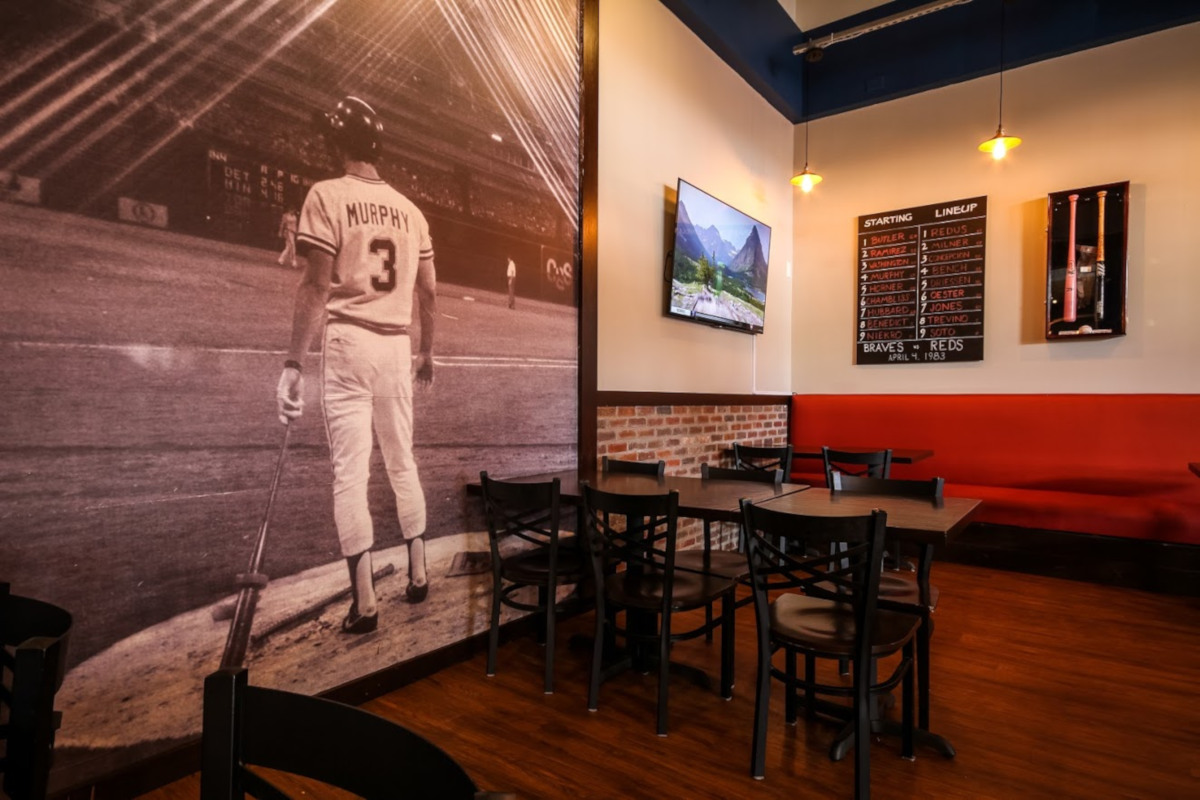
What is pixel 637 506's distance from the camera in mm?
2457

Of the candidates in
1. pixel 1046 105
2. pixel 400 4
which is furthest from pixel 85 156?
pixel 1046 105

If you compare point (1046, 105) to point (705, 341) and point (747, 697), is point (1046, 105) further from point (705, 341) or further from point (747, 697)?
point (747, 697)

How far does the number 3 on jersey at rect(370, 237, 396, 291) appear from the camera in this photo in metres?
2.69

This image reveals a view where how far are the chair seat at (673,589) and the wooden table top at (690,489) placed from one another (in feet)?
1.00

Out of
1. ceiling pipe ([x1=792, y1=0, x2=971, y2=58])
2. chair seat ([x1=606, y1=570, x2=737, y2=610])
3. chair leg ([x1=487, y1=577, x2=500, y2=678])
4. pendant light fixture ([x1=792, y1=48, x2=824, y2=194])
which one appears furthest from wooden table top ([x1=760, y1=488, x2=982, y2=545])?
ceiling pipe ([x1=792, y1=0, x2=971, y2=58])

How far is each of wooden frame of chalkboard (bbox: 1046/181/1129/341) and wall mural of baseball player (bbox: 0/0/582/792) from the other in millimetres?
4139

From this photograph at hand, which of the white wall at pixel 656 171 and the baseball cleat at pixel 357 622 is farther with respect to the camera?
the white wall at pixel 656 171

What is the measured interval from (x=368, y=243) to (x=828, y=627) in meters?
2.24

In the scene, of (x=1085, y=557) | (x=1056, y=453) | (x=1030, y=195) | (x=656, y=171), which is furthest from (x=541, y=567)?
(x=1030, y=195)

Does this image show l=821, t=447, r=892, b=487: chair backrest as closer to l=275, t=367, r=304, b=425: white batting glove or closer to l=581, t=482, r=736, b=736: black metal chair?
l=581, t=482, r=736, b=736: black metal chair

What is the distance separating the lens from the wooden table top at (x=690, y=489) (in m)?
2.52

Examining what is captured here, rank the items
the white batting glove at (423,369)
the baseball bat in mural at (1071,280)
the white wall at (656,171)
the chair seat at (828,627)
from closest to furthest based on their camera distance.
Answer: the chair seat at (828,627)
the white batting glove at (423,369)
the white wall at (656,171)
the baseball bat in mural at (1071,280)

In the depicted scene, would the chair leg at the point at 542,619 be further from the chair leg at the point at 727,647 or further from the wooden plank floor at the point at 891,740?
the chair leg at the point at 727,647

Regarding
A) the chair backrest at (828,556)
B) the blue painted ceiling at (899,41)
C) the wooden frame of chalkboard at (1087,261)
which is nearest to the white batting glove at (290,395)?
the chair backrest at (828,556)
